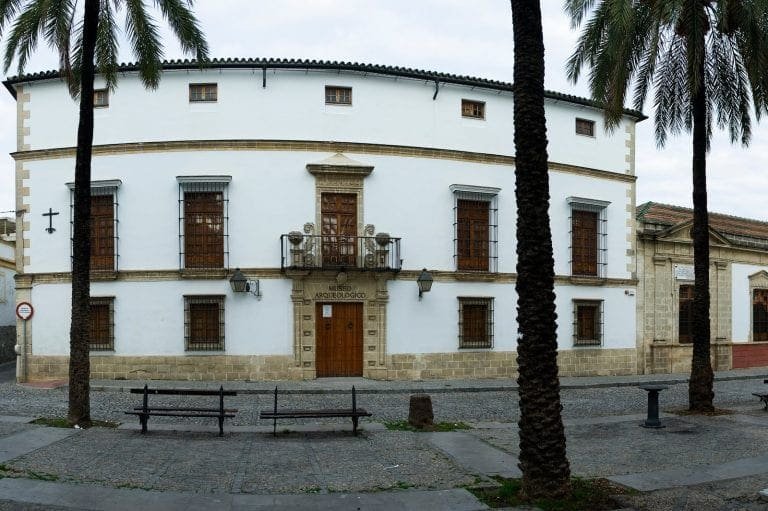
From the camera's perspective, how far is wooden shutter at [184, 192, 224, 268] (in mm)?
17500

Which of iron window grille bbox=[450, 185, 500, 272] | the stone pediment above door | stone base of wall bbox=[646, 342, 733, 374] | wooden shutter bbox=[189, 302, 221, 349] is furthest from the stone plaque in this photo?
wooden shutter bbox=[189, 302, 221, 349]

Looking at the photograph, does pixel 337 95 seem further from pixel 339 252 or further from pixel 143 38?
pixel 143 38

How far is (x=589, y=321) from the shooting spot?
2052 cm

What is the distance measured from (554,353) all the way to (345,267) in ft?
35.2

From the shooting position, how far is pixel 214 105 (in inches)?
690

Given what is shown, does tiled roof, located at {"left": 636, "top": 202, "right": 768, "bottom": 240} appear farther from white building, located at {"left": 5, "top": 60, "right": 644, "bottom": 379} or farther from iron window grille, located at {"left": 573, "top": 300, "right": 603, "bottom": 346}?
white building, located at {"left": 5, "top": 60, "right": 644, "bottom": 379}

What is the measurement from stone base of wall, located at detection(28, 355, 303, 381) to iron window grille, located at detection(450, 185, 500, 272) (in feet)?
19.2

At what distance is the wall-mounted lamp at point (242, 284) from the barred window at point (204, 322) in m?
0.61

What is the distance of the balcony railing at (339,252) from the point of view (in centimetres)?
1717

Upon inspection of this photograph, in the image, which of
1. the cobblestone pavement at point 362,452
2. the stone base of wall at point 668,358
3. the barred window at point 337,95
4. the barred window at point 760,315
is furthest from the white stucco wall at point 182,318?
the barred window at point 760,315

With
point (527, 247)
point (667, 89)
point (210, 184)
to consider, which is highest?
point (667, 89)

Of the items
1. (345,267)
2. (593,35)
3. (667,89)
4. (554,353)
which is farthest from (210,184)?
(554,353)

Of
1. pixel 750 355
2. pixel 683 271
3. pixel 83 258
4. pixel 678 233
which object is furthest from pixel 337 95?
pixel 750 355

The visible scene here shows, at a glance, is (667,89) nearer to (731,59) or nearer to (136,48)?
(731,59)
